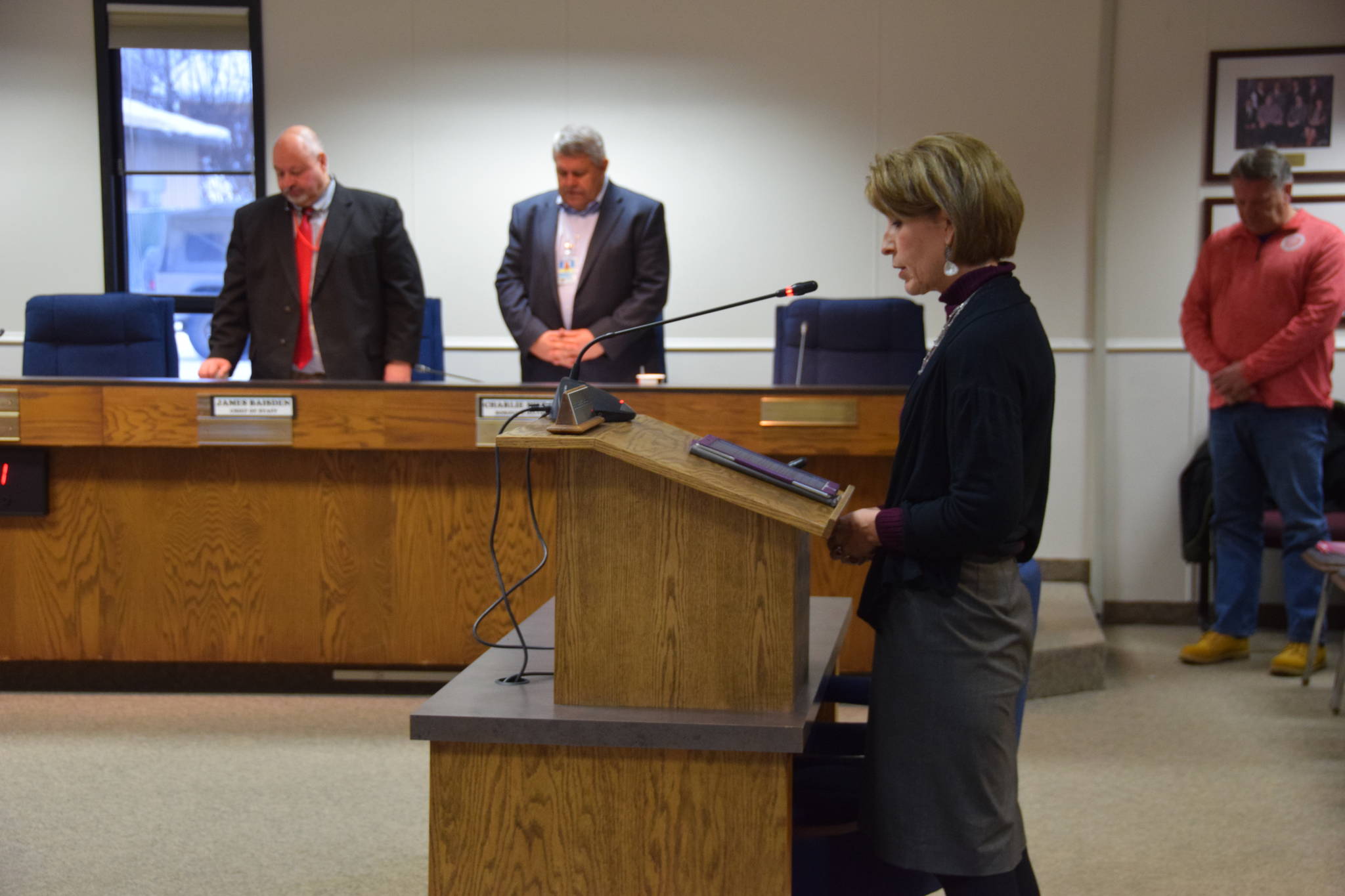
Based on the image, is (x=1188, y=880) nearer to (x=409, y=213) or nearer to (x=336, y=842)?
(x=336, y=842)

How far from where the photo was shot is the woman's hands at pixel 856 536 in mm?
1532

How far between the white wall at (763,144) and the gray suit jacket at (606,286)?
1114mm

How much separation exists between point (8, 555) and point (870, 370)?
262 cm

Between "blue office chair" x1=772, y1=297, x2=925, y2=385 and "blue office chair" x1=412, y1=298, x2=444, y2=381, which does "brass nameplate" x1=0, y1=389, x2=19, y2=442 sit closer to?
"blue office chair" x1=412, y1=298, x2=444, y2=381

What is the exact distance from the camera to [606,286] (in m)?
4.11

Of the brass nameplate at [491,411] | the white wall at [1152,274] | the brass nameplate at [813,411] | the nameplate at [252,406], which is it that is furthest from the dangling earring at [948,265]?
the white wall at [1152,274]

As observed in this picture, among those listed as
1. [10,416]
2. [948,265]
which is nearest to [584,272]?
[10,416]

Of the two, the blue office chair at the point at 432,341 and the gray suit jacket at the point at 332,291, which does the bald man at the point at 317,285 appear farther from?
the blue office chair at the point at 432,341

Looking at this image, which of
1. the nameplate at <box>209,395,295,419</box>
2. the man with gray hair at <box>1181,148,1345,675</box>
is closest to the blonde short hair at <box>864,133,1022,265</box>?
the nameplate at <box>209,395,295,419</box>

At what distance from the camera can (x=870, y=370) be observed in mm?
4109

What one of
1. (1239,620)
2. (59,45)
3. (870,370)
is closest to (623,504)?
(870,370)

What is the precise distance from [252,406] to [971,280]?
2.40m

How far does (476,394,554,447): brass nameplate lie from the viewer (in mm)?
3383

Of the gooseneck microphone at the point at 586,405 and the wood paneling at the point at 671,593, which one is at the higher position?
the gooseneck microphone at the point at 586,405
